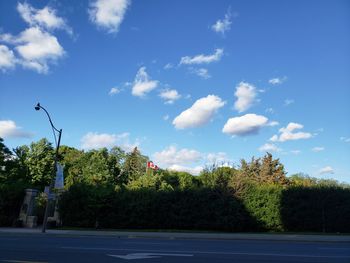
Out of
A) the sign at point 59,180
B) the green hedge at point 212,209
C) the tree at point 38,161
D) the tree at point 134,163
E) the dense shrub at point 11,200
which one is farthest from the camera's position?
the tree at point 38,161

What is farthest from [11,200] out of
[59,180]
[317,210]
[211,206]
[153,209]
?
[317,210]

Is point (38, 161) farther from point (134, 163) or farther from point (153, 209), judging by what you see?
point (153, 209)

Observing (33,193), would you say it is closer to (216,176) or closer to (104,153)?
→ (216,176)

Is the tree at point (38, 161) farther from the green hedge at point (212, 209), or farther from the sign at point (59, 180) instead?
the sign at point (59, 180)

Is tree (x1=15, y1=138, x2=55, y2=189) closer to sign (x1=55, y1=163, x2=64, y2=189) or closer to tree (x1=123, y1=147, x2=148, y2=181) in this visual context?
tree (x1=123, y1=147, x2=148, y2=181)

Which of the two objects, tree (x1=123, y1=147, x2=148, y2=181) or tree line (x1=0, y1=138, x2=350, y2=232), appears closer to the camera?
tree line (x1=0, y1=138, x2=350, y2=232)

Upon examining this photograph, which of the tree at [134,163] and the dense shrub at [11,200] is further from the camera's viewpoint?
the tree at [134,163]

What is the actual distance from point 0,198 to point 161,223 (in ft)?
47.6

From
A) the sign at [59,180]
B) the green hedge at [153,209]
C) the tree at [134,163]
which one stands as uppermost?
the tree at [134,163]

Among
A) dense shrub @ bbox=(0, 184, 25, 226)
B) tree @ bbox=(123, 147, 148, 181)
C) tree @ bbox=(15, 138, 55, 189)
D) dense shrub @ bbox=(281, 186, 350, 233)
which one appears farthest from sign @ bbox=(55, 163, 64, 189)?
tree @ bbox=(15, 138, 55, 189)

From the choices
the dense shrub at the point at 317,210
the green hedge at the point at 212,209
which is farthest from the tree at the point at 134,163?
the dense shrub at the point at 317,210

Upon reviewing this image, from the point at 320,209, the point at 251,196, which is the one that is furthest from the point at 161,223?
the point at 320,209

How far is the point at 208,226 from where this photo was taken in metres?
28.3

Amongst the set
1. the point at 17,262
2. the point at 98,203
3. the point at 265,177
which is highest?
the point at 265,177
